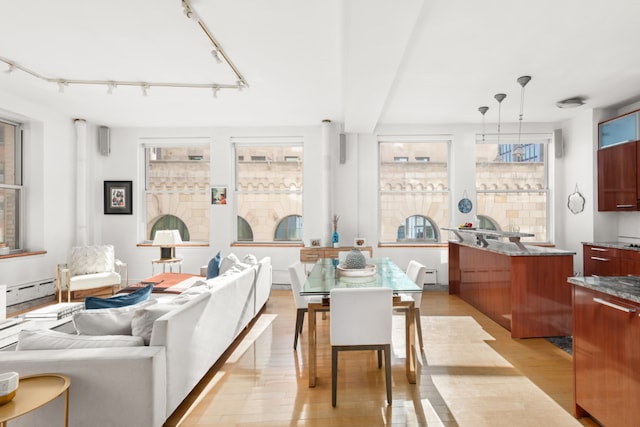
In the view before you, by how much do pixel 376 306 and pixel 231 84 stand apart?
3277 mm

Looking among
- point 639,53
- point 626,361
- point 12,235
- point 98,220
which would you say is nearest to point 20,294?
point 12,235

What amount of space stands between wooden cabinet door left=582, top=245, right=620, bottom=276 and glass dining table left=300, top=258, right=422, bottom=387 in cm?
318

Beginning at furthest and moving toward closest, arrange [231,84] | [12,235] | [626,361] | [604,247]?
[12,235], [604,247], [231,84], [626,361]

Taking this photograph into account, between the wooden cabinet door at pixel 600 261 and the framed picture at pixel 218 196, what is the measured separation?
18.8 feet

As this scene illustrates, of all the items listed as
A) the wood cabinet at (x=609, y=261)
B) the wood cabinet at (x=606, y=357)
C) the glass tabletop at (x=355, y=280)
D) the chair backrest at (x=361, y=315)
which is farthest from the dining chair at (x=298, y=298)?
the wood cabinet at (x=609, y=261)

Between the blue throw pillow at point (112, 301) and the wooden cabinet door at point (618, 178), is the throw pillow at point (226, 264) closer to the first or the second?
the blue throw pillow at point (112, 301)

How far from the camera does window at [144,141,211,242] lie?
6262 mm

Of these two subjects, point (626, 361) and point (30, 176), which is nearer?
point (626, 361)

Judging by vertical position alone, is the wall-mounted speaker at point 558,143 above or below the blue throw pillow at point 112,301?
above

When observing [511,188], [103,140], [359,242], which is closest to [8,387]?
[359,242]

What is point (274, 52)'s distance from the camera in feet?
11.1

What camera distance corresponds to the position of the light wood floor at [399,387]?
222 cm

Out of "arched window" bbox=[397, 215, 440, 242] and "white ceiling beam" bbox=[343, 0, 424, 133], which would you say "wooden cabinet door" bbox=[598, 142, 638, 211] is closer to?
"arched window" bbox=[397, 215, 440, 242]

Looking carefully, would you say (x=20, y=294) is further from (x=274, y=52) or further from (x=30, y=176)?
(x=274, y=52)
